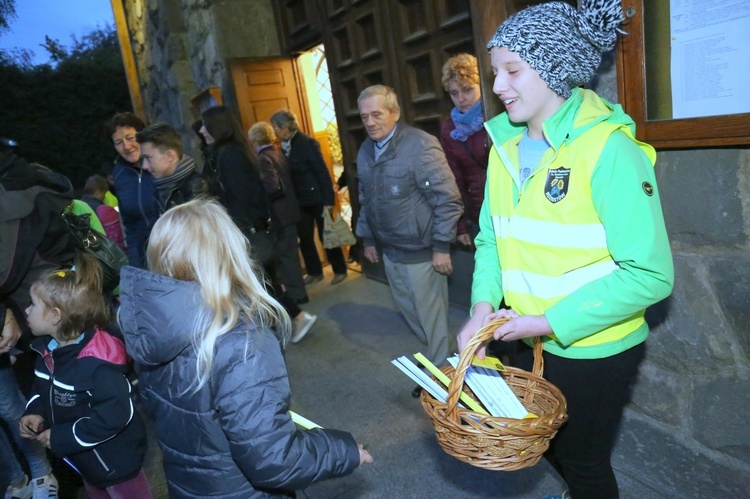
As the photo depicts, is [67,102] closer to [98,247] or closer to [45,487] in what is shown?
[98,247]

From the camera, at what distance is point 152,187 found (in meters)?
3.55

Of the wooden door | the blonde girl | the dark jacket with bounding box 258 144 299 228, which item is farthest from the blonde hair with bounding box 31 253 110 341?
the wooden door

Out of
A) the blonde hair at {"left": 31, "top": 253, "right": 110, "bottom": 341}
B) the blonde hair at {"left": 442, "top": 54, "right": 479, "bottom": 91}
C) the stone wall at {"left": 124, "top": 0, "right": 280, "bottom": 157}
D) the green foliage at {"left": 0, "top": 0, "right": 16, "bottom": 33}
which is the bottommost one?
the blonde hair at {"left": 31, "top": 253, "right": 110, "bottom": 341}

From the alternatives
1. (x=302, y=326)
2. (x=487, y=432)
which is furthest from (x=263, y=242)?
(x=487, y=432)

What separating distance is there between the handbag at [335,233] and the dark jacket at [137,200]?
2.15 m

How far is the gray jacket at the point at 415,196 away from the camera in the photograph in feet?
9.67

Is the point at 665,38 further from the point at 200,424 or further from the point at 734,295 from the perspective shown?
the point at 200,424

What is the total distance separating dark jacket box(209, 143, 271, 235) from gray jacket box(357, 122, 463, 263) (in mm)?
1020

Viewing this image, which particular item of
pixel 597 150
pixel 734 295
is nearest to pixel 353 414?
pixel 734 295

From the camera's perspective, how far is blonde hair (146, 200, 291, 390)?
56.7 inches

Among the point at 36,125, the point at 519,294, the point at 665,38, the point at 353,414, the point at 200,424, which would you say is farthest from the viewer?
the point at 36,125

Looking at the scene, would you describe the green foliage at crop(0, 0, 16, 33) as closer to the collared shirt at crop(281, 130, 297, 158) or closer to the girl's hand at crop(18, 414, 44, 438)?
the collared shirt at crop(281, 130, 297, 158)

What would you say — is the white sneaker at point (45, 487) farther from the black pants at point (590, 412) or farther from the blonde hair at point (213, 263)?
the black pants at point (590, 412)

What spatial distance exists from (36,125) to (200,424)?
1023cm
